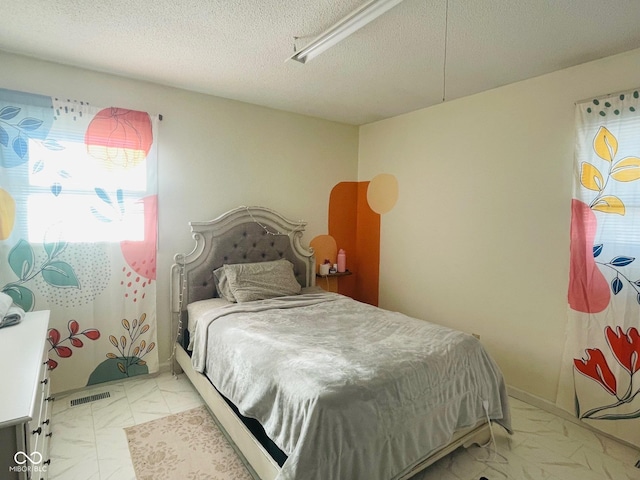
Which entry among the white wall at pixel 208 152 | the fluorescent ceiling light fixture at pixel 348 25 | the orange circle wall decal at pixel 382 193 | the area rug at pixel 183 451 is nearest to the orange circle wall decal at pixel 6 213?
the white wall at pixel 208 152

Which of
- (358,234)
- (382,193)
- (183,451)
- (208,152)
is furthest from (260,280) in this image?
(382,193)

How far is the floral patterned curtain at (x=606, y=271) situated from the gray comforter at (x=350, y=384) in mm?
713

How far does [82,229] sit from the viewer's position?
2.56 metres

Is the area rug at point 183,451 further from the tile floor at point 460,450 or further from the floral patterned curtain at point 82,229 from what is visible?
the floral patterned curtain at point 82,229

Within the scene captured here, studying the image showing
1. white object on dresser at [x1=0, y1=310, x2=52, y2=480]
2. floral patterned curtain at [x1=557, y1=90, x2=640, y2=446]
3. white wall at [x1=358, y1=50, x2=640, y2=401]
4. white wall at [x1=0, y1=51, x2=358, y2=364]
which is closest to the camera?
white object on dresser at [x1=0, y1=310, x2=52, y2=480]

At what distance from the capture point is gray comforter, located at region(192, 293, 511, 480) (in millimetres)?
1409

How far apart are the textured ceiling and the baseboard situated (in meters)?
2.39

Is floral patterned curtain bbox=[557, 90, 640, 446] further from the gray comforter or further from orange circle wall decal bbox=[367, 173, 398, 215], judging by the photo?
orange circle wall decal bbox=[367, 173, 398, 215]

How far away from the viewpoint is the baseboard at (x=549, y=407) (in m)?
2.25

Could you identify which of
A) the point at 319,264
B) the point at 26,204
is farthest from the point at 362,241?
the point at 26,204

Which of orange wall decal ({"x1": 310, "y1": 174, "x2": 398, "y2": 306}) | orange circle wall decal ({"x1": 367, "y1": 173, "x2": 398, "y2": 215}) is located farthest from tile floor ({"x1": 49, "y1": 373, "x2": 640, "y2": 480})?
orange circle wall decal ({"x1": 367, "y1": 173, "x2": 398, "y2": 215})

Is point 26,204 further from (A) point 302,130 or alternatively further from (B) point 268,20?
(A) point 302,130

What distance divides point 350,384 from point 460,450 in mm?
1085

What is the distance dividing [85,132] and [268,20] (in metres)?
1.63
